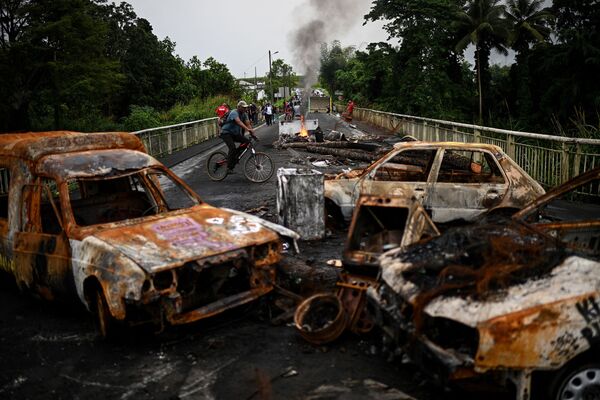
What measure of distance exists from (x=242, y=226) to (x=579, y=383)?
3330 mm

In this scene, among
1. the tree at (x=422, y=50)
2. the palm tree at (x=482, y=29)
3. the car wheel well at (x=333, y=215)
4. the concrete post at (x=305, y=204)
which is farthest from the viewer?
the palm tree at (x=482, y=29)

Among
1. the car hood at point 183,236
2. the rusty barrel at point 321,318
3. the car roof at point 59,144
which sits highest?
the car roof at point 59,144

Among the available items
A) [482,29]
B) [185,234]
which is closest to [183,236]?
[185,234]

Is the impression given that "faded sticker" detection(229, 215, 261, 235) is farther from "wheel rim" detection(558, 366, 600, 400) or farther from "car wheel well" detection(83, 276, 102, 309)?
"wheel rim" detection(558, 366, 600, 400)

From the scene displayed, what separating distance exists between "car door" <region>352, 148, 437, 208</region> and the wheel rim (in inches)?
160

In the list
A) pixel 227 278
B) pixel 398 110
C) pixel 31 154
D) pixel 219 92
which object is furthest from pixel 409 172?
pixel 219 92

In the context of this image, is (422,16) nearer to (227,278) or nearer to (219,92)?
(219,92)

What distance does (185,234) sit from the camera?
5.12 m

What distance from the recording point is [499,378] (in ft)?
10.4

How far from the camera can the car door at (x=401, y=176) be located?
→ 7.54 meters

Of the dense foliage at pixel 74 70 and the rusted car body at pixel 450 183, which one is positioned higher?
the dense foliage at pixel 74 70

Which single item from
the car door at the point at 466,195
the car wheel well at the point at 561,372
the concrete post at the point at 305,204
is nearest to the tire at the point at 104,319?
the car wheel well at the point at 561,372

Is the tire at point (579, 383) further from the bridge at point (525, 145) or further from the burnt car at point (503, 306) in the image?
the bridge at point (525, 145)

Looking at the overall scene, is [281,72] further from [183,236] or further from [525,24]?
[183,236]
